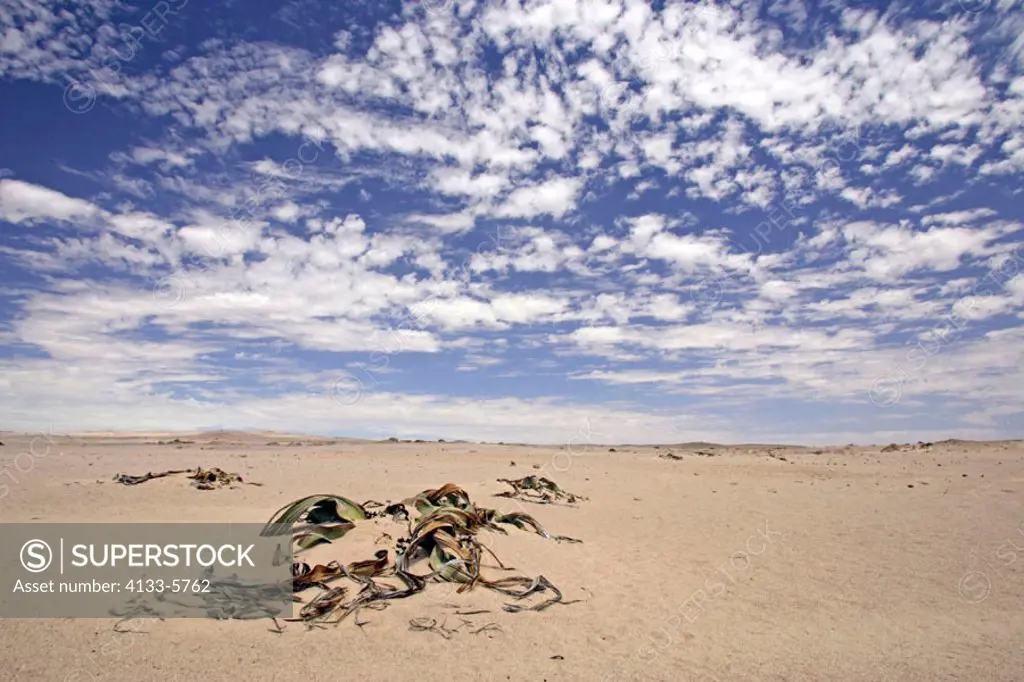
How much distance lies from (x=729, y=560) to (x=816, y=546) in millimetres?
2156

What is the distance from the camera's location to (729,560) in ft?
32.5

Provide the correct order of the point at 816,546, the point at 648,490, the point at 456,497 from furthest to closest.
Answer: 1. the point at 648,490
2. the point at 456,497
3. the point at 816,546

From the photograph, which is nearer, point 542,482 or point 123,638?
point 123,638

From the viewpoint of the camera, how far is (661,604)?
770 centimetres

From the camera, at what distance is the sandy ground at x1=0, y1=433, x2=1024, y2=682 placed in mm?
5797

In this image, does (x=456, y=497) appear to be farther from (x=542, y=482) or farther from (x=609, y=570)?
(x=542, y=482)

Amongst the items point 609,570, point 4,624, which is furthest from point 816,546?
point 4,624

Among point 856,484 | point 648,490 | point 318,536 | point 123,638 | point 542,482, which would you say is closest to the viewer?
point 123,638

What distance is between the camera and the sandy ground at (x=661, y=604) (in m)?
5.80

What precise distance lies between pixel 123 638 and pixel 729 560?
8041 millimetres

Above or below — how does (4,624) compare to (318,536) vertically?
below

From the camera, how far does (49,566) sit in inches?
348

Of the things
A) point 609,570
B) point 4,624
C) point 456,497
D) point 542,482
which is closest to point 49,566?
point 4,624

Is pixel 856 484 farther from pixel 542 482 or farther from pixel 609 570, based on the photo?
pixel 609 570
